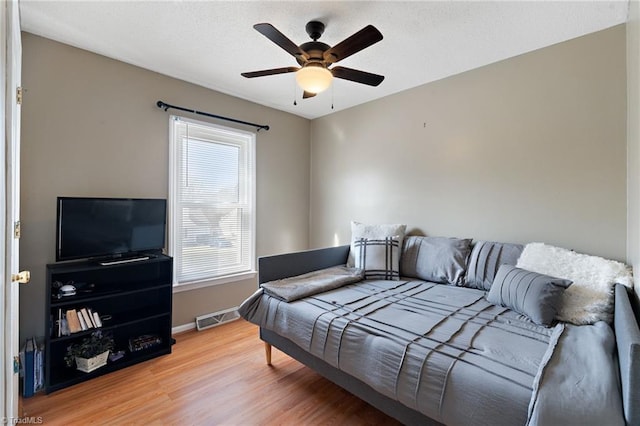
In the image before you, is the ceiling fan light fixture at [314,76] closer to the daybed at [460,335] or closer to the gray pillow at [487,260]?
the daybed at [460,335]

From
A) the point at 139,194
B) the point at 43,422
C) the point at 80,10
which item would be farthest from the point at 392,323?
the point at 80,10

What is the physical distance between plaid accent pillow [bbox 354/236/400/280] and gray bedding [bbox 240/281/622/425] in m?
0.47

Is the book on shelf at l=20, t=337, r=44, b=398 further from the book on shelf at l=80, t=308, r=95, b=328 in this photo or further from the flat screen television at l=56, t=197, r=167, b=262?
the flat screen television at l=56, t=197, r=167, b=262

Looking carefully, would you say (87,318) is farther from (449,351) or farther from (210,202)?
(449,351)

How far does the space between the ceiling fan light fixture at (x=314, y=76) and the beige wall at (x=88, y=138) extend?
1645 mm

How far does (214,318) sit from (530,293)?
2.83 m

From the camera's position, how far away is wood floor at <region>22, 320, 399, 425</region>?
1.76 m

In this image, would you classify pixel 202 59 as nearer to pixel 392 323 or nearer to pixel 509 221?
pixel 392 323

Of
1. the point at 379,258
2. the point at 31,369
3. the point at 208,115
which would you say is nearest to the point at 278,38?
the point at 208,115

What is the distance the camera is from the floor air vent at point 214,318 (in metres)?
3.04

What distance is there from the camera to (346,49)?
1.82 meters

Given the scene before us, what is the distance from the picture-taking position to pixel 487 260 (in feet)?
7.89

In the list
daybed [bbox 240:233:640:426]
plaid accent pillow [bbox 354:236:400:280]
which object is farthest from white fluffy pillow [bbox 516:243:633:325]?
A: plaid accent pillow [bbox 354:236:400:280]

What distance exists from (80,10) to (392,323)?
2797 mm
